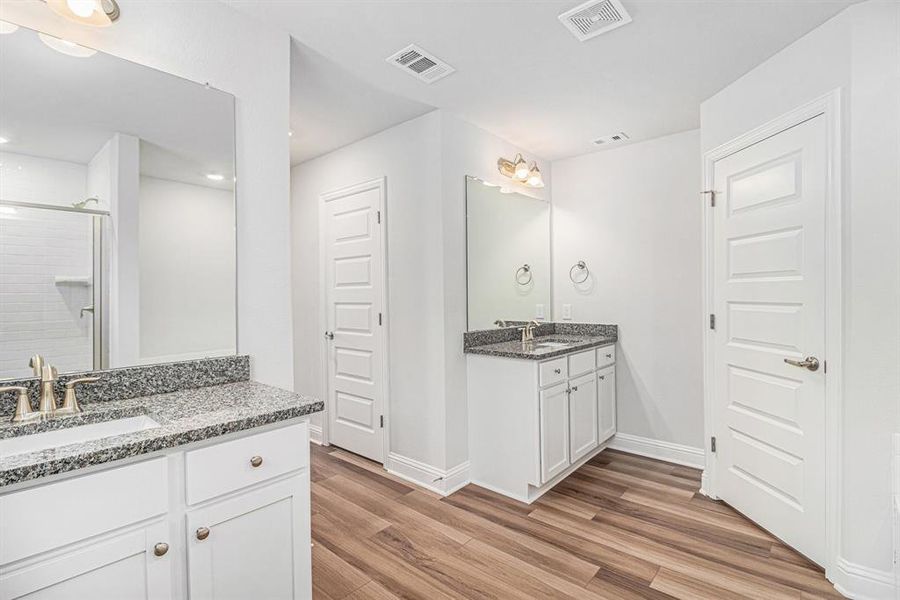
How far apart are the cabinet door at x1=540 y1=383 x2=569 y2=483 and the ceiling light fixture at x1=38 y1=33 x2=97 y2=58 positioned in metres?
2.60

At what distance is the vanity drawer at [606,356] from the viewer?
3.38m

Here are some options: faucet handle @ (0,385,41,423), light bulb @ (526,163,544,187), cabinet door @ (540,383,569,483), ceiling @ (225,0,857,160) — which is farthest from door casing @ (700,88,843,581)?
faucet handle @ (0,385,41,423)

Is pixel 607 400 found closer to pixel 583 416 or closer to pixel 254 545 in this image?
pixel 583 416

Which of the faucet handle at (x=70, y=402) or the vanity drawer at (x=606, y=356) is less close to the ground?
the faucet handle at (x=70, y=402)

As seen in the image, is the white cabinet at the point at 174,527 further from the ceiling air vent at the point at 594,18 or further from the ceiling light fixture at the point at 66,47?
the ceiling air vent at the point at 594,18

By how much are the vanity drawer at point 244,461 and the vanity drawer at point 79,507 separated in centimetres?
7

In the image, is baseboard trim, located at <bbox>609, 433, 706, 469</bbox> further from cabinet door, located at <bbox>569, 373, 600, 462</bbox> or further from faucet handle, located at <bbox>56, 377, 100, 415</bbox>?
faucet handle, located at <bbox>56, 377, 100, 415</bbox>

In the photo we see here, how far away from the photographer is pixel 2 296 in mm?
1374

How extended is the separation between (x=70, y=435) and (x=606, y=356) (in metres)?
3.23

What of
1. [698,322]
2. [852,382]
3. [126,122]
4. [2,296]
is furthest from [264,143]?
[698,322]

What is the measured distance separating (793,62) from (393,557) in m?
3.13

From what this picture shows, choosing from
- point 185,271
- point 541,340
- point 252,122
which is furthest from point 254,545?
point 541,340

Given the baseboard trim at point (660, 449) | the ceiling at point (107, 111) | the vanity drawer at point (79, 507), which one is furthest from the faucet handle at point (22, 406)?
the baseboard trim at point (660, 449)

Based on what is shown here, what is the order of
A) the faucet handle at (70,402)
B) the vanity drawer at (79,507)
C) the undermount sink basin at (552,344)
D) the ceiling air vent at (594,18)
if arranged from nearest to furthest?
1. the vanity drawer at (79,507)
2. the faucet handle at (70,402)
3. the ceiling air vent at (594,18)
4. the undermount sink basin at (552,344)
